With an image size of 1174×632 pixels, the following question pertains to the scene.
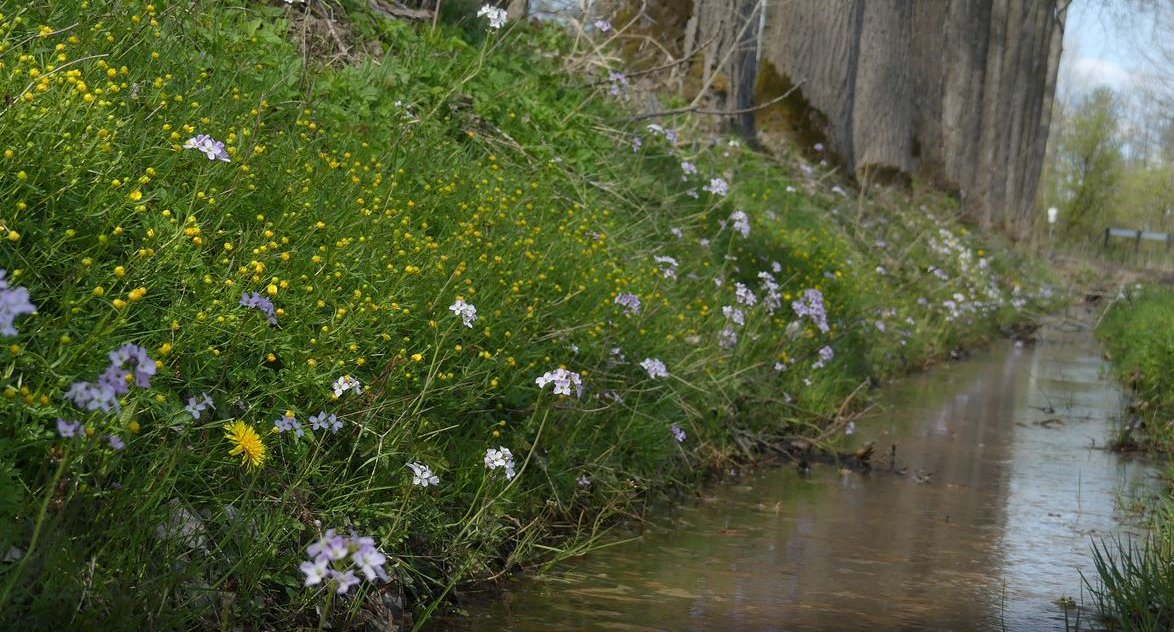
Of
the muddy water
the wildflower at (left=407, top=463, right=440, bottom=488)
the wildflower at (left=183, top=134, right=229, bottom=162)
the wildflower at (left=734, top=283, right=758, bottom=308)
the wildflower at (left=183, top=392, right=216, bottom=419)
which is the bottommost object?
the muddy water

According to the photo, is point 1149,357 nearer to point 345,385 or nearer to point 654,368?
point 654,368

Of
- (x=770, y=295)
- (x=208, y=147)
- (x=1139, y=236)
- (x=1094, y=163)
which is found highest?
(x=1094, y=163)

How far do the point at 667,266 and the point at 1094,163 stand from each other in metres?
38.9

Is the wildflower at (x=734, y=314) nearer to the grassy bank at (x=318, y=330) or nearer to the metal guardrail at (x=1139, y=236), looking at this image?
the grassy bank at (x=318, y=330)

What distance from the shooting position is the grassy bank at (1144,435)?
10.7ft

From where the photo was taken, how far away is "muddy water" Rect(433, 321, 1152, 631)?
3541 millimetres

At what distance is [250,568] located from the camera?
279 centimetres

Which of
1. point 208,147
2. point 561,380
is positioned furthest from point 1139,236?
point 208,147

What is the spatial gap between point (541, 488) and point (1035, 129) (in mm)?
23534

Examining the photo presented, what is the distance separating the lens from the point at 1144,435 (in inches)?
278

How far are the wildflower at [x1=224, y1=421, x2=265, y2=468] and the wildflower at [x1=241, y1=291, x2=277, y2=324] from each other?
11.4 inches

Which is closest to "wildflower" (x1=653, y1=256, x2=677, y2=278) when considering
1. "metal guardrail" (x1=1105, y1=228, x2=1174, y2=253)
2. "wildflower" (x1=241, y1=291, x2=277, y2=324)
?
"wildflower" (x1=241, y1=291, x2=277, y2=324)

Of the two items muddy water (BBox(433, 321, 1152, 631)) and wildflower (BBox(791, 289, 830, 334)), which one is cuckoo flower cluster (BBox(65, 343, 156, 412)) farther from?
wildflower (BBox(791, 289, 830, 334))

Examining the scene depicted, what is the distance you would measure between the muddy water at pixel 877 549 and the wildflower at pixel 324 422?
1.99 feet
